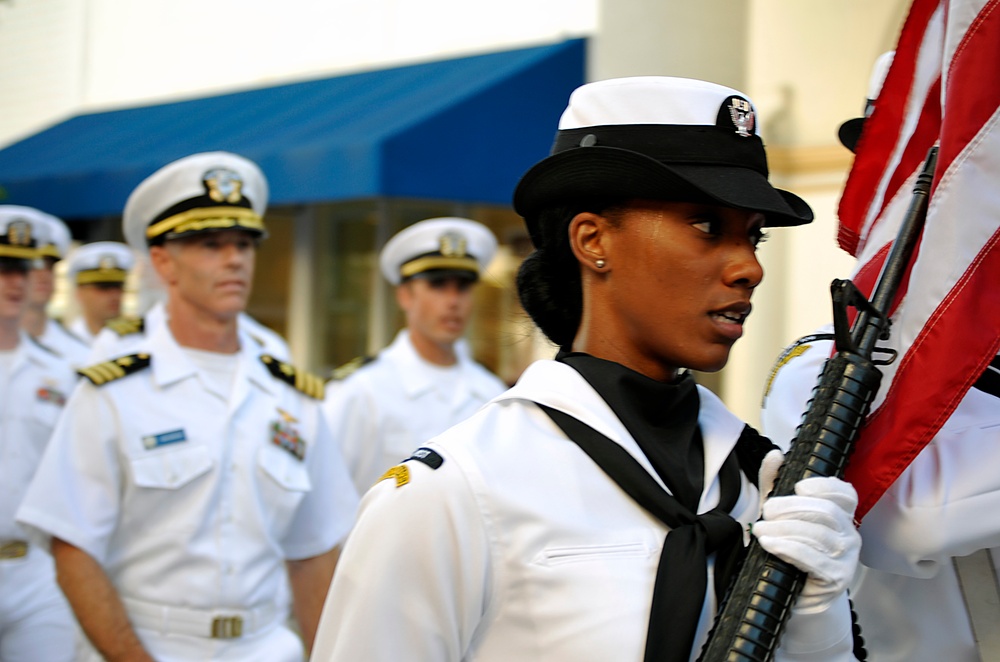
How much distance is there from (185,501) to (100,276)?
6888 mm

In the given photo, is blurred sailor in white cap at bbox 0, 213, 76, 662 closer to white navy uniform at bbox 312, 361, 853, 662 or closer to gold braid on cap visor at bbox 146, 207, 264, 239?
gold braid on cap visor at bbox 146, 207, 264, 239

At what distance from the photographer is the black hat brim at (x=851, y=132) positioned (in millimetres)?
2916

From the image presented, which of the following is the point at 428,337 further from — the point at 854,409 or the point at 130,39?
the point at 130,39

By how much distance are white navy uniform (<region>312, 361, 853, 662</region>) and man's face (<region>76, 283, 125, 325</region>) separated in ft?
29.2

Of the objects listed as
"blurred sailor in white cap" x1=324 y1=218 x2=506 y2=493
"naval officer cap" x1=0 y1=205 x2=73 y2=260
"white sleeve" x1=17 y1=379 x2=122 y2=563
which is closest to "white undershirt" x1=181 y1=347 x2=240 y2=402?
"white sleeve" x1=17 y1=379 x2=122 y2=563

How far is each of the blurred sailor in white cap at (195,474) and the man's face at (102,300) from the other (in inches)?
237

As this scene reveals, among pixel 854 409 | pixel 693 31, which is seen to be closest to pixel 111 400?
pixel 854 409

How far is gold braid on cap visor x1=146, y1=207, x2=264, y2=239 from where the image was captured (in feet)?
14.4

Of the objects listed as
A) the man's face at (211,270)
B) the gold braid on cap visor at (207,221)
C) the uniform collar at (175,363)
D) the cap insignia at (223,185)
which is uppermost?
the cap insignia at (223,185)

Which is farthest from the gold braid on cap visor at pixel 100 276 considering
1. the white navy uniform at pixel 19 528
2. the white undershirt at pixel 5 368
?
the white undershirt at pixel 5 368

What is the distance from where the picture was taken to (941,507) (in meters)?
2.11

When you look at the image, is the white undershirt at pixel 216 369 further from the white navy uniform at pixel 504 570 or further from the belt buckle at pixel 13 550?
the white navy uniform at pixel 504 570

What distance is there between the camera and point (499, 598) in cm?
200

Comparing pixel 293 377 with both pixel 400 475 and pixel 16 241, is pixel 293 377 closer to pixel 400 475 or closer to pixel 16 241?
pixel 400 475
